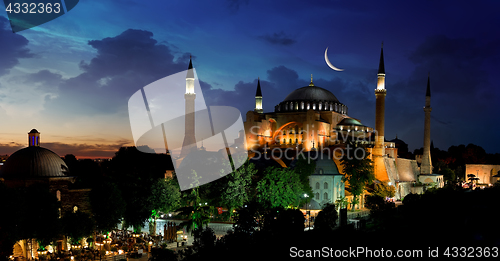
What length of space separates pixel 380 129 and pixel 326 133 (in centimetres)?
679

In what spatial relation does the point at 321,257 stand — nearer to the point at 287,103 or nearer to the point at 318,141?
the point at 318,141

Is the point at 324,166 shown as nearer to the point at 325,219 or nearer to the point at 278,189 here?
the point at 278,189

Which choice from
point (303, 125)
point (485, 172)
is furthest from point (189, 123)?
point (485, 172)

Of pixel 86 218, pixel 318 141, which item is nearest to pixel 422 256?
pixel 86 218

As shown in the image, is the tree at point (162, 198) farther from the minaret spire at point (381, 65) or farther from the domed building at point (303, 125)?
the minaret spire at point (381, 65)

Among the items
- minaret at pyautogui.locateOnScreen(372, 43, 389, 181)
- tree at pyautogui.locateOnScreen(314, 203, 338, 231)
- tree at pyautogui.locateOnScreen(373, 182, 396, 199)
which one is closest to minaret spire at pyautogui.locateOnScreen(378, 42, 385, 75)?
minaret at pyautogui.locateOnScreen(372, 43, 389, 181)

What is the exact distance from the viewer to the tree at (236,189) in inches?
1319

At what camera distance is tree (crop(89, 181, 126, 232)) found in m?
26.7

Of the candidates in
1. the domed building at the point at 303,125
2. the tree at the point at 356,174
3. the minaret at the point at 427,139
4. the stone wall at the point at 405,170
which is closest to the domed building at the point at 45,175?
the tree at the point at 356,174

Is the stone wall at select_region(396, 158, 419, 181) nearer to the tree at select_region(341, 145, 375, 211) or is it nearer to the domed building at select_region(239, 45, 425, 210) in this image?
the domed building at select_region(239, 45, 425, 210)

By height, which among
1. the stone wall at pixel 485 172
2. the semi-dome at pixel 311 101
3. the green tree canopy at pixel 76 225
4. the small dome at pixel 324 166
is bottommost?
the green tree canopy at pixel 76 225

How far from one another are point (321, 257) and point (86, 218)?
46.6ft

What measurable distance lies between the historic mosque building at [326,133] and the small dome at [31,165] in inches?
1064

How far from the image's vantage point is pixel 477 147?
264ft
